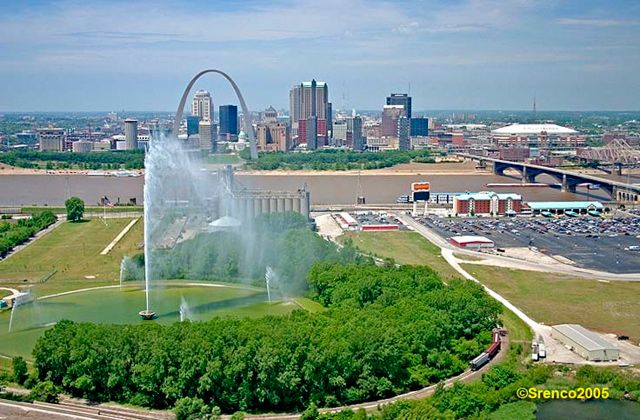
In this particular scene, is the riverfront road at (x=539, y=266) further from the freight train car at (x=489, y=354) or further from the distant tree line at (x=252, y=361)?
the distant tree line at (x=252, y=361)

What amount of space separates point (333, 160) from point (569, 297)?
178 ft

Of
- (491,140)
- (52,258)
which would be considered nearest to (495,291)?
(52,258)

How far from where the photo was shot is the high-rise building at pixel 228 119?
9581cm

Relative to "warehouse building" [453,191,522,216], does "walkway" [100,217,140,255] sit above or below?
below

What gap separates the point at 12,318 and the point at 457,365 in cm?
1152

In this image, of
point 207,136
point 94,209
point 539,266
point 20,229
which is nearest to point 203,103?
point 207,136

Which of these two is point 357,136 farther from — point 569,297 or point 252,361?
point 252,361

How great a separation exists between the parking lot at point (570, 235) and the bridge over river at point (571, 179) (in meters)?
9.07

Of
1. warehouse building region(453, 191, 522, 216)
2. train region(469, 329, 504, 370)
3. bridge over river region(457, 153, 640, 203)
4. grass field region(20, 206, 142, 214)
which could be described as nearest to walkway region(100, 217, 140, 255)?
grass field region(20, 206, 142, 214)

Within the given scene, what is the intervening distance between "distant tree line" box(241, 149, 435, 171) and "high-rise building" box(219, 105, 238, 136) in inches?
697

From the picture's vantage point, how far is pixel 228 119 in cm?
9675

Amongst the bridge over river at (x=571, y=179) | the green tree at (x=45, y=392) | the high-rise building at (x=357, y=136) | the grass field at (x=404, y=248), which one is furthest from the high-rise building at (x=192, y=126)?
the green tree at (x=45, y=392)

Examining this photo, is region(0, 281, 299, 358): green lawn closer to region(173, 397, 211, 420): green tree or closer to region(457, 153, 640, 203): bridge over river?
region(173, 397, 211, 420): green tree

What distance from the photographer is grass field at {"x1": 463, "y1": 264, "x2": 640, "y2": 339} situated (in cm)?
2162
